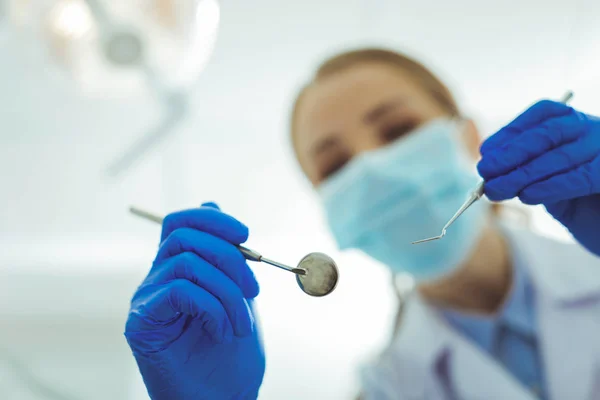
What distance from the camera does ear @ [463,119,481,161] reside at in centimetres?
138

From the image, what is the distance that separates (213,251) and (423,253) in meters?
0.63

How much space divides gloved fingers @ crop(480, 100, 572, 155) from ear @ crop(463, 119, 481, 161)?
56cm

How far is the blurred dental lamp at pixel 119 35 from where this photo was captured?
977 mm

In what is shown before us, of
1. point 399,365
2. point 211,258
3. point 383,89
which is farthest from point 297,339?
point 211,258

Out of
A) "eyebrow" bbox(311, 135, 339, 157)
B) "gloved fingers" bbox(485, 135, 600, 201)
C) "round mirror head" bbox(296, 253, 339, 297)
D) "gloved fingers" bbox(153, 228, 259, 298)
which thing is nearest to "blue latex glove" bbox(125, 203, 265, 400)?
"gloved fingers" bbox(153, 228, 259, 298)

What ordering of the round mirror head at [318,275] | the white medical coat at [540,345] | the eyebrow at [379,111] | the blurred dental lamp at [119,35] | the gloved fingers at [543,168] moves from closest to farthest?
the round mirror head at [318,275]
the gloved fingers at [543,168]
the blurred dental lamp at [119,35]
the white medical coat at [540,345]
the eyebrow at [379,111]

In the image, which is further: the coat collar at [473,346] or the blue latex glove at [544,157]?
the coat collar at [473,346]

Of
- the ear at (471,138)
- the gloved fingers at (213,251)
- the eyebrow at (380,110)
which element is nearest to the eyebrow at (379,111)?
the eyebrow at (380,110)

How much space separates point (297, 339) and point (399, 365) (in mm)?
467

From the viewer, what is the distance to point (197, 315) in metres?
0.69

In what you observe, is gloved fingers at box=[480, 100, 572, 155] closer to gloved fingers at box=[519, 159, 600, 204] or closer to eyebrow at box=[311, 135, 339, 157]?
gloved fingers at box=[519, 159, 600, 204]

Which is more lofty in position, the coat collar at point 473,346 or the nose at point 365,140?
the nose at point 365,140

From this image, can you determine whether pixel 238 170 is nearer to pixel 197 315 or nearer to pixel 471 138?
pixel 471 138

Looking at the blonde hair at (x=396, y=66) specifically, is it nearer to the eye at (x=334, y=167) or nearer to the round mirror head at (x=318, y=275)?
the eye at (x=334, y=167)
